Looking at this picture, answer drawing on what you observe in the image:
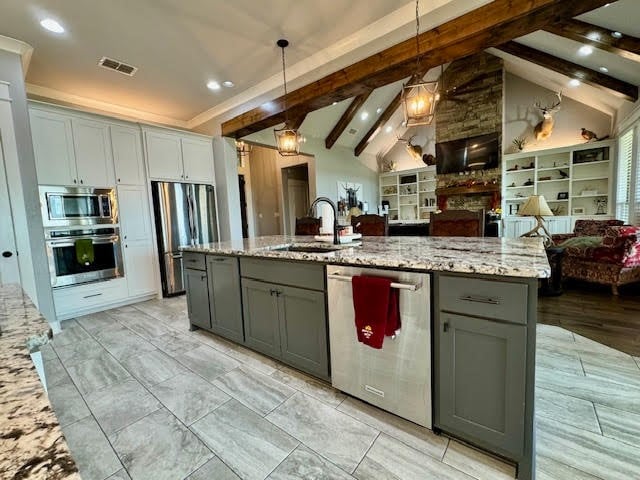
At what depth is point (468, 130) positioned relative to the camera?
7.36 metres

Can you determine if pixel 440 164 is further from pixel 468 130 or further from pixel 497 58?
pixel 497 58

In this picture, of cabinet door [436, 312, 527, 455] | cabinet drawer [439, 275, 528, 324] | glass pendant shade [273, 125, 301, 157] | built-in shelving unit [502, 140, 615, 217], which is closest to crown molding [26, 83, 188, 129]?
glass pendant shade [273, 125, 301, 157]

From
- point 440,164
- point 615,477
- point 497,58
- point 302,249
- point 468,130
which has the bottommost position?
point 615,477

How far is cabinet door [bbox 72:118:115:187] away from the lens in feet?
11.5

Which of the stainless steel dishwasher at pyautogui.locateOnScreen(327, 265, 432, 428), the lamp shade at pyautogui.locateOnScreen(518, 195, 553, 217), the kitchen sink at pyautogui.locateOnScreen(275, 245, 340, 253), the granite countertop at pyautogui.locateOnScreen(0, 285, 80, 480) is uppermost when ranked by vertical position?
the lamp shade at pyautogui.locateOnScreen(518, 195, 553, 217)

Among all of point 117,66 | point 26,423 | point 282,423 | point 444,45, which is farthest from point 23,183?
point 444,45

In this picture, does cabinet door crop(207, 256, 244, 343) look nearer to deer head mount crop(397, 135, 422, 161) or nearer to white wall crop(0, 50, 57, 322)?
white wall crop(0, 50, 57, 322)

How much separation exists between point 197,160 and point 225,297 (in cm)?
297

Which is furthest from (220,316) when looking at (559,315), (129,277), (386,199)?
(386,199)

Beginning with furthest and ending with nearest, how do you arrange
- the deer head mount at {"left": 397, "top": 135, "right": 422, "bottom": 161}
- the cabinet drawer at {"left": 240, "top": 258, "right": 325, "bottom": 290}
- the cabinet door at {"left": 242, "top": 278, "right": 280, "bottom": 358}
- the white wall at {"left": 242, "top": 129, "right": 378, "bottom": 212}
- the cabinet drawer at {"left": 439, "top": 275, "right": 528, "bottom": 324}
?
the deer head mount at {"left": 397, "top": 135, "right": 422, "bottom": 161} → the white wall at {"left": 242, "top": 129, "right": 378, "bottom": 212} → the cabinet door at {"left": 242, "top": 278, "right": 280, "bottom": 358} → the cabinet drawer at {"left": 240, "top": 258, "right": 325, "bottom": 290} → the cabinet drawer at {"left": 439, "top": 275, "right": 528, "bottom": 324}

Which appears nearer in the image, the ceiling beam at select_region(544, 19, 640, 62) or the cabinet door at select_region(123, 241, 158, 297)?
the ceiling beam at select_region(544, 19, 640, 62)

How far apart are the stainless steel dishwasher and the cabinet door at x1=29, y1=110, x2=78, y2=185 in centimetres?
352

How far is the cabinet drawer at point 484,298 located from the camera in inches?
47.8

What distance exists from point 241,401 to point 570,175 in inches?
314
